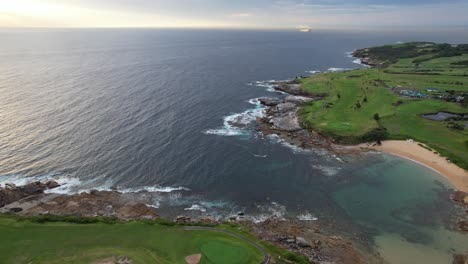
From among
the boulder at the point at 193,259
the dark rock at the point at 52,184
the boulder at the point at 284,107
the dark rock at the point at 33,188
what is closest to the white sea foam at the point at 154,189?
the dark rock at the point at 52,184

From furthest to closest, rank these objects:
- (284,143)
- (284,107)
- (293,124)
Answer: (284,107), (293,124), (284,143)

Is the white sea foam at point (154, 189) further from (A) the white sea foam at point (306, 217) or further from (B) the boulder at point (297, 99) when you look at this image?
(B) the boulder at point (297, 99)

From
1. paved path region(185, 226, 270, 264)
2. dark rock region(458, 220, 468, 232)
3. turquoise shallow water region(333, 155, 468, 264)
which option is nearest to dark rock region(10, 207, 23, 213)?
paved path region(185, 226, 270, 264)

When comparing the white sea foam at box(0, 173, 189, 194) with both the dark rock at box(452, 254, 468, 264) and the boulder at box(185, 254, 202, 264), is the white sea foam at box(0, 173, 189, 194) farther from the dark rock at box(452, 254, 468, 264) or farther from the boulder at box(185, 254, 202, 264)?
the dark rock at box(452, 254, 468, 264)

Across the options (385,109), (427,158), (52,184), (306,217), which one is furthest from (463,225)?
(52,184)

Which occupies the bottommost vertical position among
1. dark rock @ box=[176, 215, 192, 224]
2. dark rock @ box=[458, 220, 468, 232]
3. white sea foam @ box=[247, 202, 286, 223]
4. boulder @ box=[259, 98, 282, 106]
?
dark rock @ box=[458, 220, 468, 232]

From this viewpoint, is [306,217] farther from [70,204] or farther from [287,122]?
[287,122]
